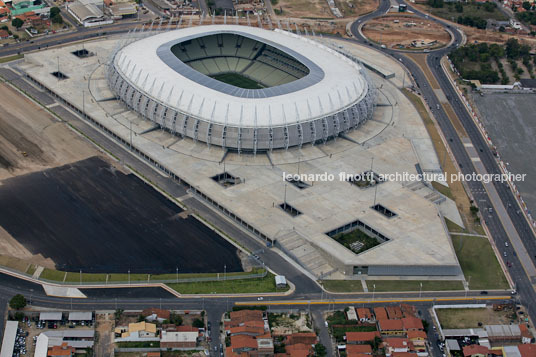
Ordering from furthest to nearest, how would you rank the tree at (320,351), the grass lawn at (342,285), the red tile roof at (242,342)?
the grass lawn at (342,285) < the tree at (320,351) < the red tile roof at (242,342)

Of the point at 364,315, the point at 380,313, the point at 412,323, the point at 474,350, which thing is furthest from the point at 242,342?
the point at 474,350

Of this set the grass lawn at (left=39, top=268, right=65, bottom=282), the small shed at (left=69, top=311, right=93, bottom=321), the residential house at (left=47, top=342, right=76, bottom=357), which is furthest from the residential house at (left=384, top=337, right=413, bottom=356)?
the grass lawn at (left=39, top=268, right=65, bottom=282)

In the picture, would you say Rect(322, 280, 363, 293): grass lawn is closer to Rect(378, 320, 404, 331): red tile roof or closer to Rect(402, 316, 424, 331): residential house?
Rect(378, 320, 404, 331): red tile roof

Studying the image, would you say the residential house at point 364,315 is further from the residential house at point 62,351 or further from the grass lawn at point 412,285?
the residential house at point 62,351

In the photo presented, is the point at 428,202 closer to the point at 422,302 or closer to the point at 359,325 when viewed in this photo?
the point at 422,302

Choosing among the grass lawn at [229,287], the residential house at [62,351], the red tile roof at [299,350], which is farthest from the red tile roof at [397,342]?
the residential house at [62,351]

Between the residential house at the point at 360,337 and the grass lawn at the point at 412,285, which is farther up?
the grass lawn at the point at 412,285

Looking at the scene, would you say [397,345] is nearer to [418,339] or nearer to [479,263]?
[418,339]
